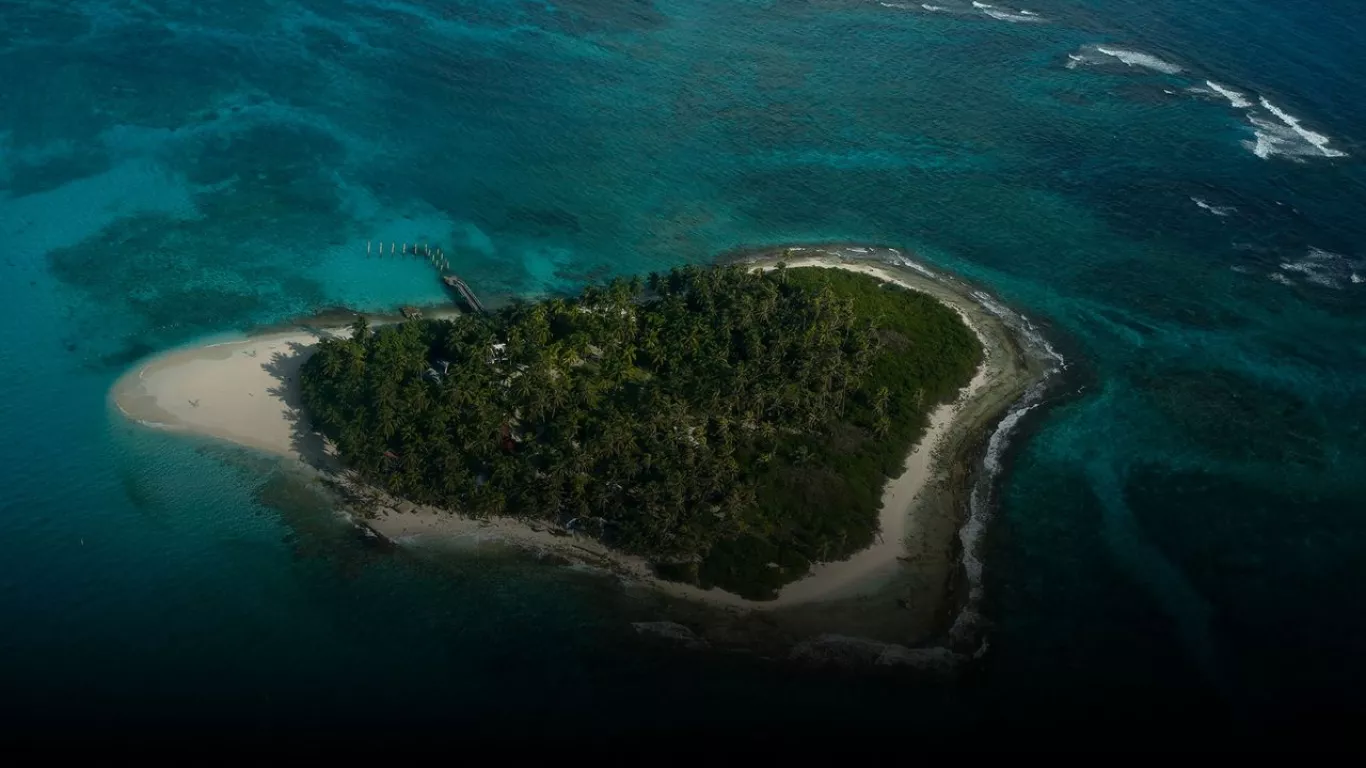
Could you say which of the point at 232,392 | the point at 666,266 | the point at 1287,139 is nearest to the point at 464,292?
the point at 666,266

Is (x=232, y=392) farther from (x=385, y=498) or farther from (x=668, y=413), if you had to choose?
(x=668, y=413)

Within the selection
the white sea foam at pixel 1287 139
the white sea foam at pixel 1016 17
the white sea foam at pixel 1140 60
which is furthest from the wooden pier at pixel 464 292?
the white sea foam at pixel 1016 17

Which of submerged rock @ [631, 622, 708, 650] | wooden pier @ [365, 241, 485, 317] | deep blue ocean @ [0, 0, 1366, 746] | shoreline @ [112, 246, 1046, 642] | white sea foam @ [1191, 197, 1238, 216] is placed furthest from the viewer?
white sea foam @ [1191, 197, 1238, 216]

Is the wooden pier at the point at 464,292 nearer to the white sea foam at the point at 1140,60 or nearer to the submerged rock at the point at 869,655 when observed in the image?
the submerged rock at the point at 869,655

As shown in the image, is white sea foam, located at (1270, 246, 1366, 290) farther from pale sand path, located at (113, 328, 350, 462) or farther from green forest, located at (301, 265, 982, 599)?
pale sand path, located at (113, 328, 350, 462)

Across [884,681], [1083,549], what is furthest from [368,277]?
[1083,549]

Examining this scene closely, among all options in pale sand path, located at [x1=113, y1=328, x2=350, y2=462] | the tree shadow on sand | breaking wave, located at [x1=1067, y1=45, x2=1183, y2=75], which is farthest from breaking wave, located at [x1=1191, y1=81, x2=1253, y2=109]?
the tree shadow on sand
